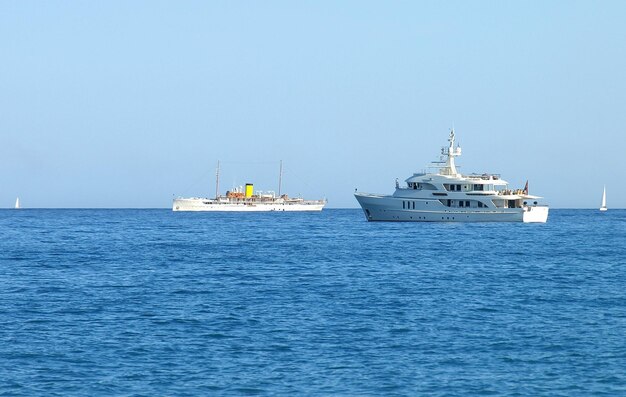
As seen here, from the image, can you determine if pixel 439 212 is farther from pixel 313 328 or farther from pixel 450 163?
pixel 313 328

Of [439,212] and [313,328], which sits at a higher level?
[439,212]

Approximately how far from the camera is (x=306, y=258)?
59.7 m

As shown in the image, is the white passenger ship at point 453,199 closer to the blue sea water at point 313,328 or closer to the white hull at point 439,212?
the white hull at point 439,212

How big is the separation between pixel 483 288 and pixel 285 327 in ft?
48.4

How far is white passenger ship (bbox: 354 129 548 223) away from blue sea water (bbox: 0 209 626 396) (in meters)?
56.4

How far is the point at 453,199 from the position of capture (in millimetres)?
113062

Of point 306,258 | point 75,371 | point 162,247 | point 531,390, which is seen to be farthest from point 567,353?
point 162,247

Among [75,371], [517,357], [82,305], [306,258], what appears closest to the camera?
[75,371]

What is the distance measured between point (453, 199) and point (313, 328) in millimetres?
86722

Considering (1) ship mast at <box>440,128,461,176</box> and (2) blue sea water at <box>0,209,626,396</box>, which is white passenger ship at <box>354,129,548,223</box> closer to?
(1) ship mast at <box>440,128,461,176</box>

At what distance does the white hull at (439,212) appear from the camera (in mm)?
113750

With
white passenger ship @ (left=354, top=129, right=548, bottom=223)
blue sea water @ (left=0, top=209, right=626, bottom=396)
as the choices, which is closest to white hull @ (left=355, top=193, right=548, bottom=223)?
white passenger ship @ (left=354, top=129, right=548, bottom=223)

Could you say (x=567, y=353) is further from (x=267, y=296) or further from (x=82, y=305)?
(x=82, y=305)

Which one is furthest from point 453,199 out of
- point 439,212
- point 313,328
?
point 313,328
